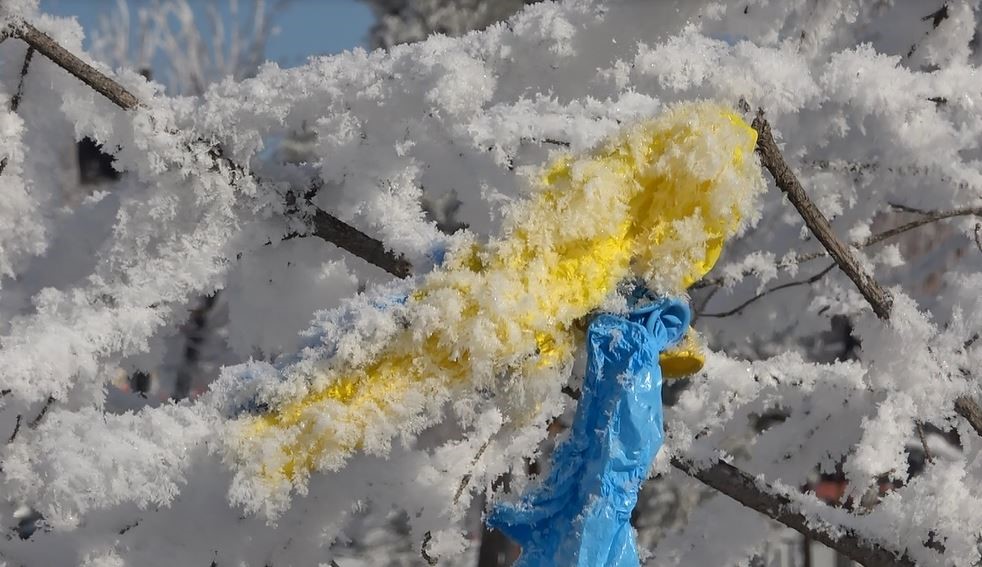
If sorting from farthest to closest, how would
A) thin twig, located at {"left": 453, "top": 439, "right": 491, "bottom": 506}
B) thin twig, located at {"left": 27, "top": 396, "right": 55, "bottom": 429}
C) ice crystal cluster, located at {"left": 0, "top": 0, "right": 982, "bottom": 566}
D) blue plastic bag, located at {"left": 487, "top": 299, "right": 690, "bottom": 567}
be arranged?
thin twig, located at {"left": 453, "top": 439, "right": 491, "bottom": 506} < thin twig, located at {"left": 27, "top": 396, "right": 55, "bottom": 429} < ice crystal cluster, located at {"left": 0, "top": 0, "right": 982, "bottom": 566} < blue plastic bag, located at {"left": 487, "top": 299, "right": 690, "bottom": 567}

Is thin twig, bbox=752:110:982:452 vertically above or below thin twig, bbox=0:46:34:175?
below

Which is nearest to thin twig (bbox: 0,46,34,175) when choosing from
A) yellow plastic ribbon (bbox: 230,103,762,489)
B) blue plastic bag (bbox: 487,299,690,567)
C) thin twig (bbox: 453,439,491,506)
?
yellow plastic ribbon (bbox: 230,103,762,489)

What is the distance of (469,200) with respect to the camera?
1.89 m

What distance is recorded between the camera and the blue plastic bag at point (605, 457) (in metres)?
1.09

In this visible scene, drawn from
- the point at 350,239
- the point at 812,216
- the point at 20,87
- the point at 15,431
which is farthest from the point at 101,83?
the point at 812,216

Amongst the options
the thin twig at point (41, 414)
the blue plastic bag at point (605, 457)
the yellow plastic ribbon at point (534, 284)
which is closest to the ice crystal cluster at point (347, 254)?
the thin twig at point (41, 414)

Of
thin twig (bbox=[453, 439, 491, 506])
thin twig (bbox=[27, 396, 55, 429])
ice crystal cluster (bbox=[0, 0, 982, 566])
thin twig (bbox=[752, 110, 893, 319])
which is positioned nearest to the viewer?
thin twig (bbox=[752, 110, 893, 319])

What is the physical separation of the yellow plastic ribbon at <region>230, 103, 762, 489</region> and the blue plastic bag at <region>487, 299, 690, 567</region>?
55mm

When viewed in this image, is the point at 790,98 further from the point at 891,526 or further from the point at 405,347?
the point at 405,347

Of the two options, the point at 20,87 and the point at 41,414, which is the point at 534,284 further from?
the point at 20,87

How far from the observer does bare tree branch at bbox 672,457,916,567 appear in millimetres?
1752

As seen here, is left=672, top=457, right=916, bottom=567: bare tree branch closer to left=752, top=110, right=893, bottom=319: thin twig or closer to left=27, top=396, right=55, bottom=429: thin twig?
left=752, top=110, right=893, bottom=319: thin twig

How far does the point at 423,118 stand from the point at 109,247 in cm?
72

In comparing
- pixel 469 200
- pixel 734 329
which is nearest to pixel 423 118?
pixel 469 200
